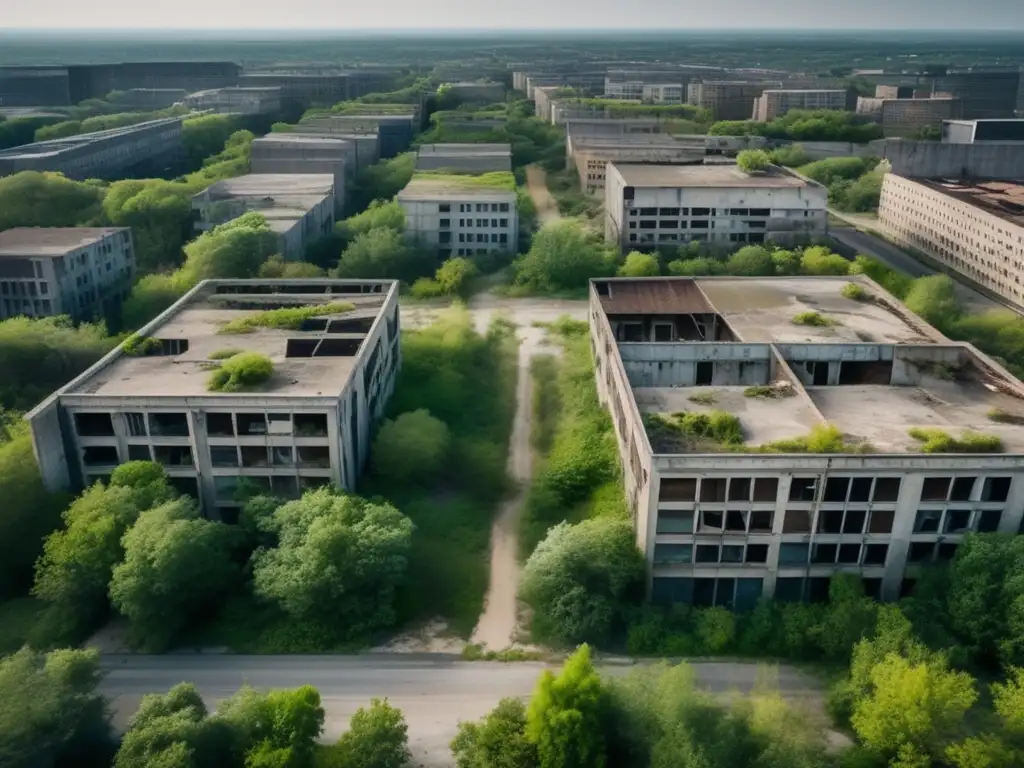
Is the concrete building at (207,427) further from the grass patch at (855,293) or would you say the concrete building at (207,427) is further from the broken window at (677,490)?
the grass patch at (855,293)

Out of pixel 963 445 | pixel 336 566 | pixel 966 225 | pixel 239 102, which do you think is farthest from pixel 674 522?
pixel 239 102

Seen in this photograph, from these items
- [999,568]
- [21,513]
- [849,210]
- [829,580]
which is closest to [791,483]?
[829,580]

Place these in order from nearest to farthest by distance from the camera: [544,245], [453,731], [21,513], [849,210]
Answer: [453,731]
[21,513]
[544,245]
[849,210]

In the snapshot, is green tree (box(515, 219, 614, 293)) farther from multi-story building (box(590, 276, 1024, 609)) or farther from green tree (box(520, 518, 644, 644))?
green tree (box(520, 518, 644, 644))

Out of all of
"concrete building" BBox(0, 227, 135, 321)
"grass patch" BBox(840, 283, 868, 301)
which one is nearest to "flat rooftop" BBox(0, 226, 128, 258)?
"concrete building" BBox(0, 227, 135, 321)

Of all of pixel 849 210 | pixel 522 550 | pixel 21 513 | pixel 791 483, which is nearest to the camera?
pixel 791 483

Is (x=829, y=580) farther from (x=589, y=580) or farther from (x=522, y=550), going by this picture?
(x=522, y=550)

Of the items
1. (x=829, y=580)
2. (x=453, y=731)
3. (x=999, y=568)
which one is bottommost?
(x=453, y=731)

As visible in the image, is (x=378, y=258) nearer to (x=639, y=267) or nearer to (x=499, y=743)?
(x=639, y=267)
